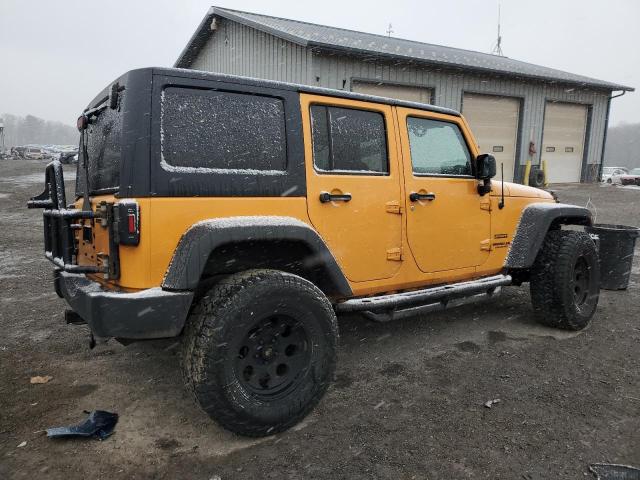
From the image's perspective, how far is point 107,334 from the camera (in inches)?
91.4

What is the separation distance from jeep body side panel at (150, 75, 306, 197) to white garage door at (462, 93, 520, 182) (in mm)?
13199

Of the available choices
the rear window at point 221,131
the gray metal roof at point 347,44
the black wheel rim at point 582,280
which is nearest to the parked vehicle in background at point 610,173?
the gray metal roof at point 347,44

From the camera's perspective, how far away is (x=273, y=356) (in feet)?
8.64

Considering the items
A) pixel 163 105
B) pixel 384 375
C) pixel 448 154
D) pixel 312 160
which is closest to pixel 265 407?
pixel 384 375

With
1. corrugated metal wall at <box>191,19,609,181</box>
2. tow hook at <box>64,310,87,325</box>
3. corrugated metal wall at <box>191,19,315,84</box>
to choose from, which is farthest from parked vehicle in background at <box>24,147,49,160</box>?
tow hook at <box>64,310,87,325</box>

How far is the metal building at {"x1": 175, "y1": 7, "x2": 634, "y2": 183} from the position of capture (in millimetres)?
12219

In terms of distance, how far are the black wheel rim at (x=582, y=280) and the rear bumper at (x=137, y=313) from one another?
362 centimetres

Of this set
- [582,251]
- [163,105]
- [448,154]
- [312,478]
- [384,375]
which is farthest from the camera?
[582,251]

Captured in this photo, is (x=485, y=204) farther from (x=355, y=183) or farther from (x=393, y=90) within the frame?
(x=393, y=90)

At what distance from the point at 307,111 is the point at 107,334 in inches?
68.1

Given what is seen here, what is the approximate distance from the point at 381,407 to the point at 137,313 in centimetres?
156

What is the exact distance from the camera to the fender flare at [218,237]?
2.38m

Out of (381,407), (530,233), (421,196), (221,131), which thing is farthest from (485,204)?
(221,131)

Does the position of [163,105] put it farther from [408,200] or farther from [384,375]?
[384,375]
